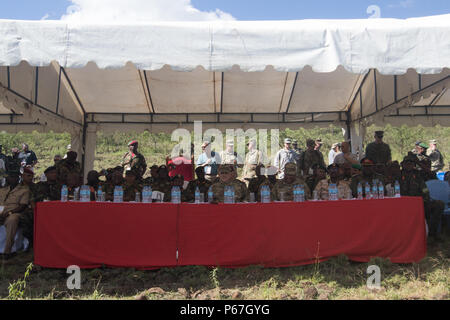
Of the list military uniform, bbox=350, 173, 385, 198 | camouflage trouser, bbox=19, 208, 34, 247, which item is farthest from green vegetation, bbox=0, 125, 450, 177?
military uniform, bbox=350, 173, 385, 198

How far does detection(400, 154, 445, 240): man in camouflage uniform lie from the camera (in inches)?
190

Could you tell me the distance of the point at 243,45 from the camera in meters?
3.94

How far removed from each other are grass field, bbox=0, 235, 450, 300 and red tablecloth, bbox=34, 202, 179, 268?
0.14m

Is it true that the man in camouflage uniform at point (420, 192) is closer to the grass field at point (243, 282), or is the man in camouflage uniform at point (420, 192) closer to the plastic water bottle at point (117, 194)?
the grass field at point (243, 282)

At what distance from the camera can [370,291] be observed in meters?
3.38

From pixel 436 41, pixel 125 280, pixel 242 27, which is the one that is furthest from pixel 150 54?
pixel 436 41

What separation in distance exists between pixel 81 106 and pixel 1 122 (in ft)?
5.89

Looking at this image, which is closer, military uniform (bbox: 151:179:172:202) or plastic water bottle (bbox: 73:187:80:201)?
plastic water bottle (bbox: 73:187:80:201)

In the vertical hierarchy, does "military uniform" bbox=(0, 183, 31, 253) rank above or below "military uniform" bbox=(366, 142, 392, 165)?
below

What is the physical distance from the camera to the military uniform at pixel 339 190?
452 centimetres

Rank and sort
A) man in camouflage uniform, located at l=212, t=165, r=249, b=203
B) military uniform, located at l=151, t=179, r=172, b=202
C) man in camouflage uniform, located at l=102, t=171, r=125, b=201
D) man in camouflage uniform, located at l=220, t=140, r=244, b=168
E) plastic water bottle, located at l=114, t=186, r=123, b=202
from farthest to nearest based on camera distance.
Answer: man in camouflage uniform, located at l=220, t=140, r=244, b=168 → military uniform, located at l=151, t=179, r=172, b=202 → man in camouflage uniform, located at l=102, t=171, r=125, b=201 → man in camouflage uniform, located at l=212, t=165, r=249, b=203 → plastic water bottle, located at l=114, t=186, r=123, b=202

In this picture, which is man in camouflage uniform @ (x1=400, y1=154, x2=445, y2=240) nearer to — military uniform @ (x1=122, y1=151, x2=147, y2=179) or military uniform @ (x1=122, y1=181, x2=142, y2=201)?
military uniform @ (x1=122, y1=181, x2=142, y2=201)

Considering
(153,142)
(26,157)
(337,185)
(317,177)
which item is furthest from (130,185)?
(153,142)
